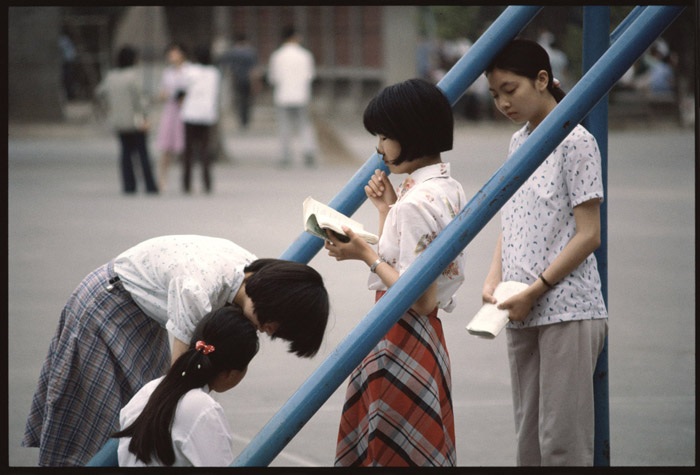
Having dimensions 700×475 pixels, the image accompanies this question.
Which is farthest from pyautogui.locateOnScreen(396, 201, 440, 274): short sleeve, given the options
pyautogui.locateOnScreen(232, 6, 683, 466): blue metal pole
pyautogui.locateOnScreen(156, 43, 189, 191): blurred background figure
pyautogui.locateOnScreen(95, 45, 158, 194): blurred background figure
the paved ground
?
pyautogui.locateOnScreen(156, 43, 189, 191): blurred background figure

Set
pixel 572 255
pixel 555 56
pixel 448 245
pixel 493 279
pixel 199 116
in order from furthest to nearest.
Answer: pixel 555 56 < pixel 199 116 < pixel 493 279 < pixel 572 255 < pixel 448 245

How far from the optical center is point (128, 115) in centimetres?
1023

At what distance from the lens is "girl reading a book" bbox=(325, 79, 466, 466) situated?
231 cm

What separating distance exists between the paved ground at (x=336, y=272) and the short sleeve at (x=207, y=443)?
1.37 m

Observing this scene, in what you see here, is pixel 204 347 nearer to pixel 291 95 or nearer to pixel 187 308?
pixel 187 308

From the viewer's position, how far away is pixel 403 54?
2180 cm

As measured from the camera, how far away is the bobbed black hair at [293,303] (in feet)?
7.69

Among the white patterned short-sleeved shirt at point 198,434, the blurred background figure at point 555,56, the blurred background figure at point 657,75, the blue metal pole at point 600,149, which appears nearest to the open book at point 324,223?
the white patterned short-sleeved shirt at point 198,434

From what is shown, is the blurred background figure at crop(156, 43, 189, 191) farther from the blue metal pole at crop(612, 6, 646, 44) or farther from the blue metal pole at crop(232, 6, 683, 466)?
the blue metal pole at crop(232, 6, 683, 466)

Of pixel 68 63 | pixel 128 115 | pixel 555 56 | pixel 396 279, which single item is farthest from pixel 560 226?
pixel 68 63

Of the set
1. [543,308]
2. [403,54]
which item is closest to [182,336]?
[543,308]

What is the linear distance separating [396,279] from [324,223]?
212 millimetres

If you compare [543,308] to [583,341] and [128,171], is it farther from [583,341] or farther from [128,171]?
[128,171]

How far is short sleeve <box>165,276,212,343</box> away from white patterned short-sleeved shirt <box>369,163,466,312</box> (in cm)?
42
